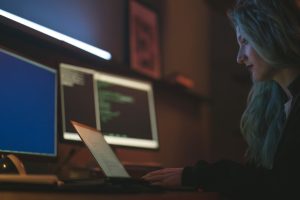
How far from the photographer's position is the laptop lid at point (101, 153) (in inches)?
55.9

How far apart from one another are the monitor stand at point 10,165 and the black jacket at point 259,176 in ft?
1.55

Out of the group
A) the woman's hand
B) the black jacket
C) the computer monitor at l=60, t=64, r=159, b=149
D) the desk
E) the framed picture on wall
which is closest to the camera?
the desk

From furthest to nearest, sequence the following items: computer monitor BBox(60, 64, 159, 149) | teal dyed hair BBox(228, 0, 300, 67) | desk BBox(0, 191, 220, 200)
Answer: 1. computer monitor BBox(60, 64, 159, 149)
2. teal dyed hair BBox(228, 0, 300, 67)
3. desk BBox(0, 191, 220, 200)

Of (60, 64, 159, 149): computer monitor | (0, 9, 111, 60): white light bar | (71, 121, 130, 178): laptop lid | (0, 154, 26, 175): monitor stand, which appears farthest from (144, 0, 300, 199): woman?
(0, 9, 111, 60): white light bar

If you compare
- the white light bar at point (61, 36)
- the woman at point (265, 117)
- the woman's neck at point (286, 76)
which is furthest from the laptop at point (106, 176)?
the woman's neck at point (286, 76)

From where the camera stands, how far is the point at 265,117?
1.90 meters

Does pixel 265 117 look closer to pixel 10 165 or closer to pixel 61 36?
pixel 61 36

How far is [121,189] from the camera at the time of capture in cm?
117

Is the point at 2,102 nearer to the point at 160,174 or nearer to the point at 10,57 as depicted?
the point at 10,57

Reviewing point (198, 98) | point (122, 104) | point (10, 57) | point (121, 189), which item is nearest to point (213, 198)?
point (121, 189)

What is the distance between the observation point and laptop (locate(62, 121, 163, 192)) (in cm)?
118

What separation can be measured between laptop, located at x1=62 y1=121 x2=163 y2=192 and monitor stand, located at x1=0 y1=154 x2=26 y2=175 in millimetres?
170

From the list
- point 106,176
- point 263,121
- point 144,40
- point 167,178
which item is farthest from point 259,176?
point 144,40

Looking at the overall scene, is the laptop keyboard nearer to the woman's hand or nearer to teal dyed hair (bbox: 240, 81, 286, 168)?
the woman's hand
